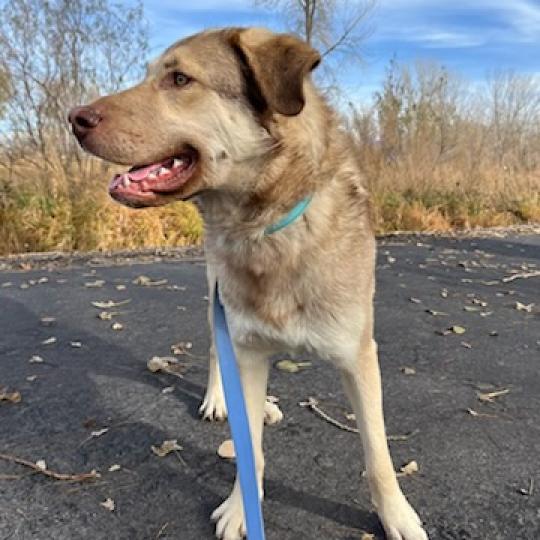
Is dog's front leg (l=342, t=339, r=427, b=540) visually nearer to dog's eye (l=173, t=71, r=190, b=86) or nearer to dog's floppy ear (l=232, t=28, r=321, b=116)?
dog's floppy ear (l=232, t=28, r=321, b=116)

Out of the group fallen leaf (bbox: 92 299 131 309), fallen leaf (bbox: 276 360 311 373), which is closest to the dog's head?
fallen leaf (bbox: 276 360 311 373)

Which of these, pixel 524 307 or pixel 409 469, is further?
pixel 524 307

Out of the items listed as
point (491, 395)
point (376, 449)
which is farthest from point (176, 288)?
point (376, 449)

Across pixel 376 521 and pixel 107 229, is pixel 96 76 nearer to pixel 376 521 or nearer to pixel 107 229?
pixel 107 229

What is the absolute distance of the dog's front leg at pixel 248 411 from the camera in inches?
94.7

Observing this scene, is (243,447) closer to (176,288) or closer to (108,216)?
(176,288)

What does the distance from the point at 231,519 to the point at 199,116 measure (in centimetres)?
152

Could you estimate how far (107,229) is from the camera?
1009 cm

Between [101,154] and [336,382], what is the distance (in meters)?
2.30

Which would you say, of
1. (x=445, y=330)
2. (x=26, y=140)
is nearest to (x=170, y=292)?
(x=445, y=330)

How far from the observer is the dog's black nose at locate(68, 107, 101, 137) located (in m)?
2.01

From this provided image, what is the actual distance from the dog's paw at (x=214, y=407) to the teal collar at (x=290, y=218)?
4.63 ft

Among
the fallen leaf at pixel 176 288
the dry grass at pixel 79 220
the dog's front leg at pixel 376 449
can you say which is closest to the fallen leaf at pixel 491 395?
the dog's front leg at pixel 376 449

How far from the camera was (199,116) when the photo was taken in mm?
2117
